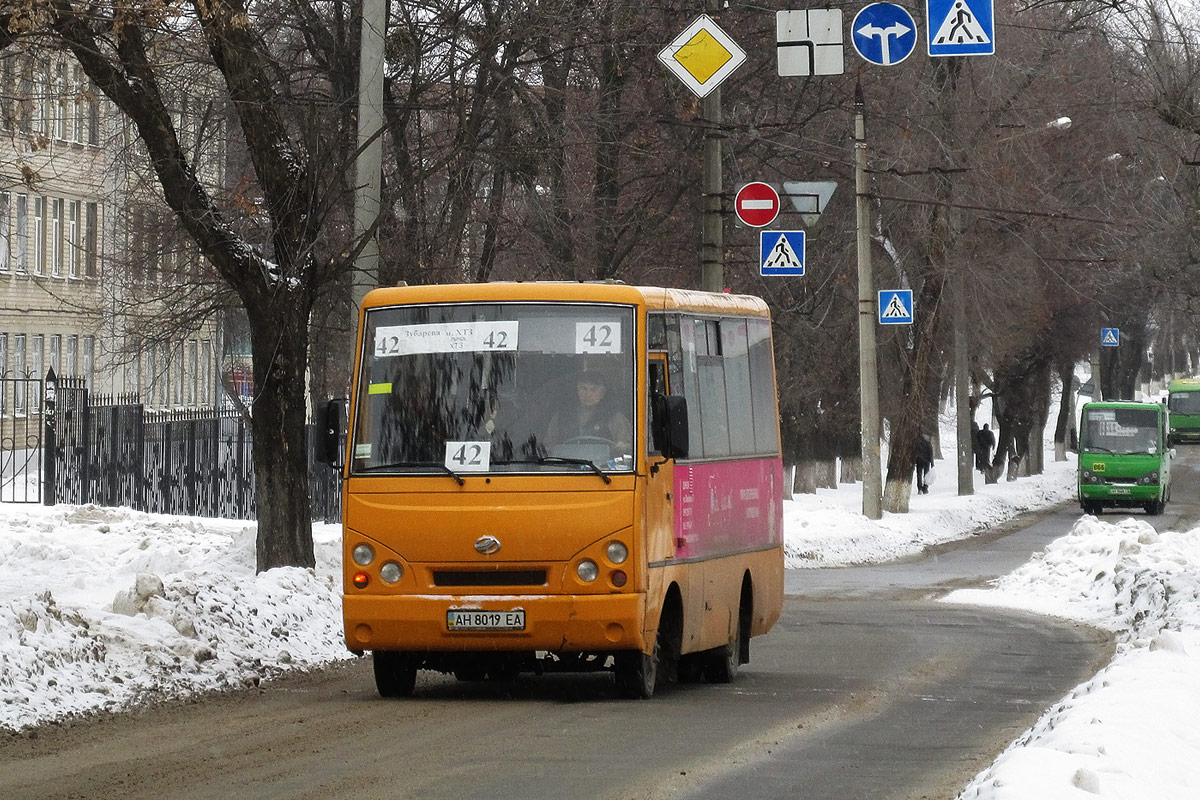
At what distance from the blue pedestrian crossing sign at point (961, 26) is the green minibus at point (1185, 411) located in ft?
246

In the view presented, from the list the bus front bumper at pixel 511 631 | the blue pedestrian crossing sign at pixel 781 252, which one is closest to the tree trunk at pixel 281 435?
the bus front bumper at pixel 511 631

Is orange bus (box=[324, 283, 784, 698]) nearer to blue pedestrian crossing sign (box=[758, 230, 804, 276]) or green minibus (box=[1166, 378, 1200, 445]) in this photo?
blue pedestrian crossing sign (box=[758, 230, 804, 276])

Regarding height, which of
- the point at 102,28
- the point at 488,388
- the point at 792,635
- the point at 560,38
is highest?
the point at 560,38

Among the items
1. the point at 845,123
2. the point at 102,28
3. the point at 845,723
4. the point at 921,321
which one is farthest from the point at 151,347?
the point at 921,321

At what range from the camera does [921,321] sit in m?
40.6

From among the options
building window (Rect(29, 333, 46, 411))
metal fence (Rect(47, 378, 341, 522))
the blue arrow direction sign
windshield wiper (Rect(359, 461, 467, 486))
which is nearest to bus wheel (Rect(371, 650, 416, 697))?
windshield wiper (Rect(359, 461, 467, 486))

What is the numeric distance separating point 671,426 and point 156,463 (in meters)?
20.1

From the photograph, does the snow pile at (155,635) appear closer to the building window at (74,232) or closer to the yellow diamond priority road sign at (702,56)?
the yellow diamond priority road sign at (702,56)

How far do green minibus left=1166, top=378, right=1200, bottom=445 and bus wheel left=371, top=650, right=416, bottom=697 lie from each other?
8513 centimetres

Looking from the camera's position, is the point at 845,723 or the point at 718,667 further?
the point at 718,667

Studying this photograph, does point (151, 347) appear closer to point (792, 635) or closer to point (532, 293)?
point (792, 635)

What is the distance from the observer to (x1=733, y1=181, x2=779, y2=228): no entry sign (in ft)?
78.2

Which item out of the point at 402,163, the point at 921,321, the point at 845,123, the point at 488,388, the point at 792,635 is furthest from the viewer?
the point at 921,321

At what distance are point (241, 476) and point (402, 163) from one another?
34.0 ft
